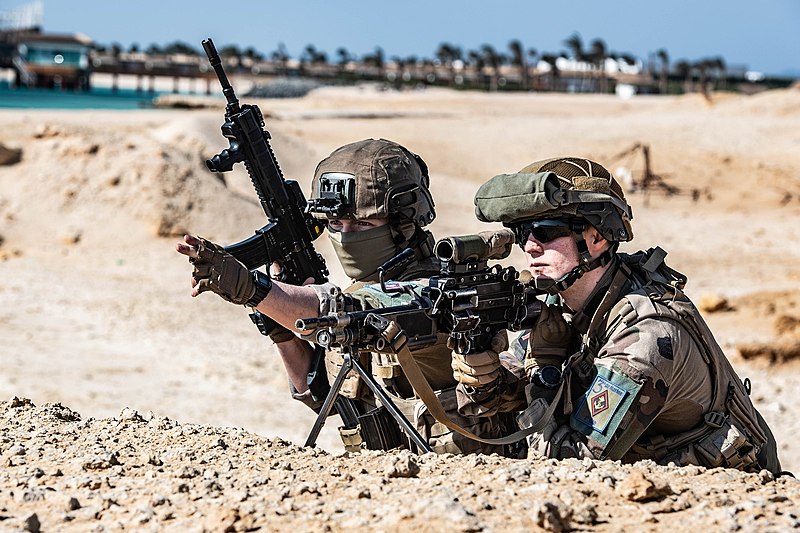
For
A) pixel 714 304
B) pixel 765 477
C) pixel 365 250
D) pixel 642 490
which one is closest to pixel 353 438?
pixel 365 250

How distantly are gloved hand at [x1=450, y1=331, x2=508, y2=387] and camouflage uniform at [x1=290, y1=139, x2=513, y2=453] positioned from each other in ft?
0.70

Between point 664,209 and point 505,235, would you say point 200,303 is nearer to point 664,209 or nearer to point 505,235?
point 505,235

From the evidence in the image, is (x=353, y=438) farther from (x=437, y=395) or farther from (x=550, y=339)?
(x=550, y=339)

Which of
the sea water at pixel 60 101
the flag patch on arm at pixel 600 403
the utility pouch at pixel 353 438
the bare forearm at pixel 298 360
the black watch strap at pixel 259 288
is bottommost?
the sea water at pixel 60 101

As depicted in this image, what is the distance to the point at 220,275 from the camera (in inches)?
150

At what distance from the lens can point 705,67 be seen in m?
88.2

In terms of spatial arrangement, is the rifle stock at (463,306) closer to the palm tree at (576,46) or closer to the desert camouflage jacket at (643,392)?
the desert camouflage jacket at (643,392)

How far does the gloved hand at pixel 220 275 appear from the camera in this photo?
12.4 ft

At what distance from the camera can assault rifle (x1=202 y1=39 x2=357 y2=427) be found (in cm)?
501

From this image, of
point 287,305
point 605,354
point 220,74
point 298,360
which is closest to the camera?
point 605,354

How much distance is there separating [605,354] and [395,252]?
3.80 feet

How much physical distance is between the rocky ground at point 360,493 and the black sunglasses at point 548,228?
86 cm

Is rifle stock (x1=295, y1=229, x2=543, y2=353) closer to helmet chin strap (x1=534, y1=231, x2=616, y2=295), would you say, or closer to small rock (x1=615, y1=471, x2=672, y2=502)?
helmet chin strap (x1=534, y1=231, x2=616, y2=295)

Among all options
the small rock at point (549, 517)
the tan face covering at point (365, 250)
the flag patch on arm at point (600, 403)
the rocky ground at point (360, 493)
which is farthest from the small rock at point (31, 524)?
the flag patch on arm at point (600, 403)
